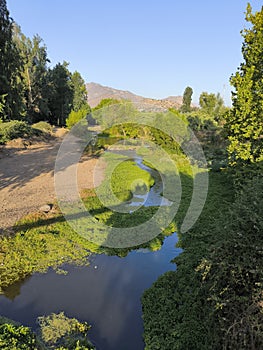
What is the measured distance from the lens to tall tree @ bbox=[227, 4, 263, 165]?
1020 centimetres

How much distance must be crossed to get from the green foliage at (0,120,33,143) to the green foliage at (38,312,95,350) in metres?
19.5

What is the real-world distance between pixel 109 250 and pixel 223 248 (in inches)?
157

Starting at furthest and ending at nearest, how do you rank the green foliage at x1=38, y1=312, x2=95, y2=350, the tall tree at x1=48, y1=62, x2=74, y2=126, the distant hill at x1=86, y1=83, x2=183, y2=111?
the tall tree at x1=48, y1=62, x2=74, y2=126
the distant hill at x1=86, y1=83, x2=183, y2=111
the green foliage at x1=38, y1=312, x2=95, y2=350

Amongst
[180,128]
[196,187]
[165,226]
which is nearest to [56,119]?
[180,128]

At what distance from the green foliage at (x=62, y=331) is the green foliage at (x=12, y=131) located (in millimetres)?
19495

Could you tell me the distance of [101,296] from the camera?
19.6ft

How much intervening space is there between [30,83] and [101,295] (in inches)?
1426

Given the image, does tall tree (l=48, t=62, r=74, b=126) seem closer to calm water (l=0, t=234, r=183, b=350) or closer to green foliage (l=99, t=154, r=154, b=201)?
green foliage (l=99, t=154, r=154, b=201)

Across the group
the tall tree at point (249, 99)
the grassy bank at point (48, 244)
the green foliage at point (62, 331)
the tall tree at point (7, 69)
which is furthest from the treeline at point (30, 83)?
the green foliage at point (62, 331)

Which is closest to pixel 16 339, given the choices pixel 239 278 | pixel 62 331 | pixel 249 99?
pixel 62 331

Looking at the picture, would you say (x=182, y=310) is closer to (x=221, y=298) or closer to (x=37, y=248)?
(x=221, y=298)

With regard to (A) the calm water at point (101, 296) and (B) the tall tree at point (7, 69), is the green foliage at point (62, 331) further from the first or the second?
(B) the tall tree at point (7, 69)

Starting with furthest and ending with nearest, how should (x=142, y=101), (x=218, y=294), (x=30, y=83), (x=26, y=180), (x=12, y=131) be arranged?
(x=142, y=101) → (x=30, y=83) → (x=12, y=131) → (x=26, y=180) → (x=218, y=294)

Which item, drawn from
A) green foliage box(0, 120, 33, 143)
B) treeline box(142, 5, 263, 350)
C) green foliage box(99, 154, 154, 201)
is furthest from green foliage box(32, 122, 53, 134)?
treeline box(142, 5, 263, 350)
